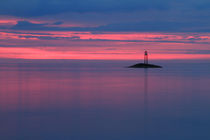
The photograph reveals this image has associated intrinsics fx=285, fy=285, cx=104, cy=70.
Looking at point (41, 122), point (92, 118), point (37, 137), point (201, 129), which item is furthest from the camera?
point (92, 118)

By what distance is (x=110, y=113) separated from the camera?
65.8 feet

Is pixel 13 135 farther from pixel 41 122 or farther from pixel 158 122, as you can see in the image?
pixel 158 122

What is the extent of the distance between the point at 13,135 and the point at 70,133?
2.83m

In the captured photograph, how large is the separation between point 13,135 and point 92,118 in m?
5.69

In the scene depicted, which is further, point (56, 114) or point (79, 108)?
point (79, 108)

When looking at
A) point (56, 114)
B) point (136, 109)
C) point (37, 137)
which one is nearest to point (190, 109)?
point (136, 109)

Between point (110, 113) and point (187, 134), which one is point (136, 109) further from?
point (187, 134)

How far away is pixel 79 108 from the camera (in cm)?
2242

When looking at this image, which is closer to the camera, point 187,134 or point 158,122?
point 187,134

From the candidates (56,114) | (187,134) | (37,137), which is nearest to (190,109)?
(187,134)

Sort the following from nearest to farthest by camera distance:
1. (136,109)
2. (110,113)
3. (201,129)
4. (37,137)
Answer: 1. (37,137)
2. (201,129)
3. (110,113)
4. (136,109)

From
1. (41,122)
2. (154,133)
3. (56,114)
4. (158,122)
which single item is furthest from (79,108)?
(154,133)

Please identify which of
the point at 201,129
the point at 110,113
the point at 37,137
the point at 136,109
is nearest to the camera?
the point at 37,137

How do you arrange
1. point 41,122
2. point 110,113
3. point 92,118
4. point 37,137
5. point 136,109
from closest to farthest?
point 37,137
point 41,122
point 92,118
point 110,113
point 136,109
